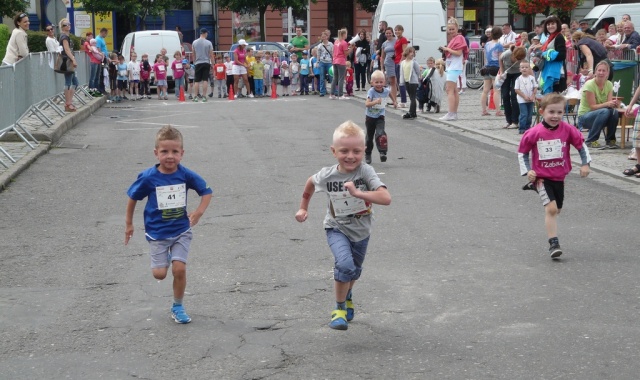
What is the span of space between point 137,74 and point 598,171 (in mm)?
20054

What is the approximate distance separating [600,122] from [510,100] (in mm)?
3981

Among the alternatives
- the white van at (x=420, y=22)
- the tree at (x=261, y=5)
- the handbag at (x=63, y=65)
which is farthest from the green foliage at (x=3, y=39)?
the tree at (x=261, y=5)

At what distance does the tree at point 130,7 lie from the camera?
1868 inches

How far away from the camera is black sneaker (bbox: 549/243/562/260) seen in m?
8.16

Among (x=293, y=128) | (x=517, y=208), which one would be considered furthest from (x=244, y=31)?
(x=517, y=208)

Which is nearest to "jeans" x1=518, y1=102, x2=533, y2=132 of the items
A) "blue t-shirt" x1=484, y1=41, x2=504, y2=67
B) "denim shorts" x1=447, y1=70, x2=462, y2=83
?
"denim shorts" x1=447, y1=70, x2=462, y2=83

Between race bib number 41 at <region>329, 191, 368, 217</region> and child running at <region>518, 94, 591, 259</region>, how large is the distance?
265 cm

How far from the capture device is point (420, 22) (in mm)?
29719

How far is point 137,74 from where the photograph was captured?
31000mm

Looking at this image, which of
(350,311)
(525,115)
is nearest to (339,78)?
(525,115)

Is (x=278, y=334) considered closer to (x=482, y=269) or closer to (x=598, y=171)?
(x=482, y=269)

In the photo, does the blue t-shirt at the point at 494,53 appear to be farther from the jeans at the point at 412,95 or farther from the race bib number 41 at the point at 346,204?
the race bib number 41 at the point at 346,204

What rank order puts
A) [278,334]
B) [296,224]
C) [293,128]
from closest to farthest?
[278,334] → [296,224] → [293,128]

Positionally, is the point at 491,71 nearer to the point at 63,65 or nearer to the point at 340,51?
the point at 340,51
